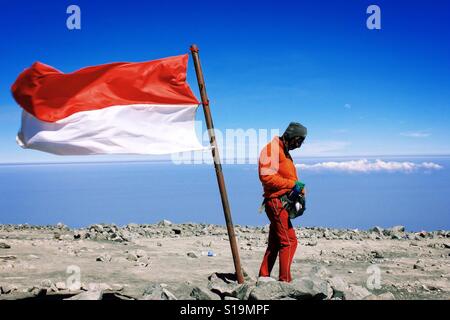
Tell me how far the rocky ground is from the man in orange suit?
0.54 metres

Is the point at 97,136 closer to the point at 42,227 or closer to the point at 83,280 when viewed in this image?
the point at 83,280

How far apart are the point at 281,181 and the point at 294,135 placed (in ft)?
2.61

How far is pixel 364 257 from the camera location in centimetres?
1250

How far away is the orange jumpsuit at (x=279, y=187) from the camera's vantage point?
290 inches

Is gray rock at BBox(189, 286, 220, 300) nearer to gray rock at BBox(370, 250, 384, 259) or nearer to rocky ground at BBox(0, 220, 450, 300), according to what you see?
rocky ground at BBox(0, 220, 450, 300)

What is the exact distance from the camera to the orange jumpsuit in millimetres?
7363

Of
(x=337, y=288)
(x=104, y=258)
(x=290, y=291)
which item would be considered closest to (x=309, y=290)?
(x=290, y=291)

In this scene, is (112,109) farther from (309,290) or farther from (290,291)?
(309,290)

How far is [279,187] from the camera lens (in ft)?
24.2

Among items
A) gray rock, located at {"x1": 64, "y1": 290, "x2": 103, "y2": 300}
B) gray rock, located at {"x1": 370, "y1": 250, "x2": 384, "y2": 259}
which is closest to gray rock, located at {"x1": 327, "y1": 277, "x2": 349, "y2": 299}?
gray rock, located at {"x1": 64, "y1": 290, "x2": 103, "y2": 300}

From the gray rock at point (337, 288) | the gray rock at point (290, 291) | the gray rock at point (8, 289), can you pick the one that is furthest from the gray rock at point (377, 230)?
the gray rock at point (8, 289)

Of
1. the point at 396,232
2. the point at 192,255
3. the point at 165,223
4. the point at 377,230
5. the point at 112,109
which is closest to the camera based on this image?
the point at 112,109

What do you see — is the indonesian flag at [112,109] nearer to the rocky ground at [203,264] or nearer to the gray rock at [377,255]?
the rocky ground at [203,264]
